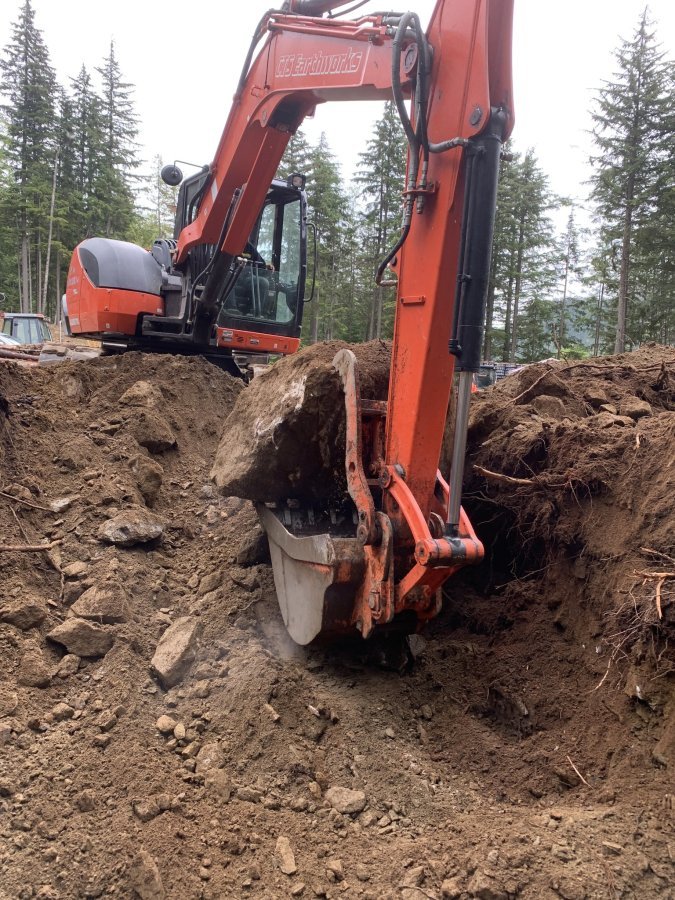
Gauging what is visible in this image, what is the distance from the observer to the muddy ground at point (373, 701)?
224 centimetres

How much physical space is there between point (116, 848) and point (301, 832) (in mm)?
681

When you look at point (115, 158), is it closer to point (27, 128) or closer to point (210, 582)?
point (27, 128)

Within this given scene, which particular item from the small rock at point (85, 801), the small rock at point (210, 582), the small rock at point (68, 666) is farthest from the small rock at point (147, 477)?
the small rock at point (85, 801)

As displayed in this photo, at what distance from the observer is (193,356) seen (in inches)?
285

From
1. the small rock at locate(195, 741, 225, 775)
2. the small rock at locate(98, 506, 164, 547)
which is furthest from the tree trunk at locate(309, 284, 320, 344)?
the small rock at locate(195, 741, 225, 775)

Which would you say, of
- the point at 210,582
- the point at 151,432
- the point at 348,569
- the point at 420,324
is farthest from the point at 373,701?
the point at 151,432

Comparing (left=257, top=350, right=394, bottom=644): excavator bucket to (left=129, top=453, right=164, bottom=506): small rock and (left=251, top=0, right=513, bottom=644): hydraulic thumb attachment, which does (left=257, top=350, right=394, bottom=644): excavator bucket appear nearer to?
(left=251, top=0, right=513, bottom=644): hydraulic thumb attachment

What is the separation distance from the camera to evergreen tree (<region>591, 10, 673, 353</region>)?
19578 millimetres

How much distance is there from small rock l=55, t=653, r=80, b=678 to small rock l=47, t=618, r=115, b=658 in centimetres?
4

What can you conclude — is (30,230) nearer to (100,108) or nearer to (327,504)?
(100,108)

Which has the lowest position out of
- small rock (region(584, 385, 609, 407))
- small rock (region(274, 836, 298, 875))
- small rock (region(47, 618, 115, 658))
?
small rock (region(274, 836, 298, 875))

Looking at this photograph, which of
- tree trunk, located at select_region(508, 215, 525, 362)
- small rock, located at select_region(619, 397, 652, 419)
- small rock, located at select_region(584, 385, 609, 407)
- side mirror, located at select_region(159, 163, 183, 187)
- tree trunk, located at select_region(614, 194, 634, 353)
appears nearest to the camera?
small rock, located at select_region(619, 397, 652, 419)

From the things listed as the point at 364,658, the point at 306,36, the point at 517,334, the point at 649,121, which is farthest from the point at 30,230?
the point at 364,658

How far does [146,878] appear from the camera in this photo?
2174 millimetres
